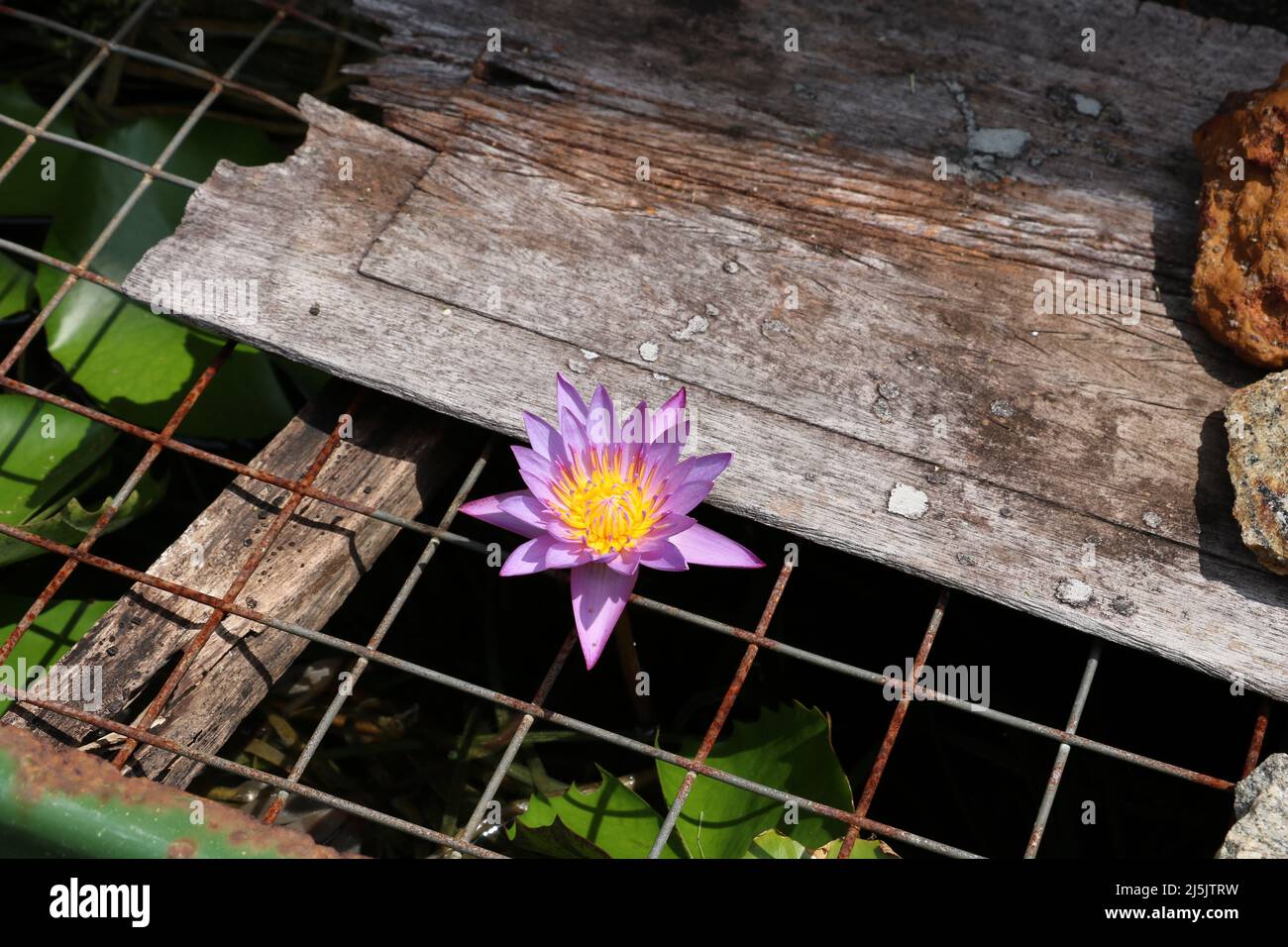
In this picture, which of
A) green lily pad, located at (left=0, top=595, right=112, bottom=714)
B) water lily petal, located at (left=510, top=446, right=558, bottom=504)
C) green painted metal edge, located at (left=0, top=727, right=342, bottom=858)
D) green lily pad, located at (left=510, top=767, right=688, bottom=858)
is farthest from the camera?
green lily pad, located at (left=0, top=595, right=112, bottom=714)

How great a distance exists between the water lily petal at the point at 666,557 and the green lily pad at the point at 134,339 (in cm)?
88

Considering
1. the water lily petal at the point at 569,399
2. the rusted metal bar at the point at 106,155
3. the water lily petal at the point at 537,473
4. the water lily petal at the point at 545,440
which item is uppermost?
the rusted metal bar at the point at 106,155

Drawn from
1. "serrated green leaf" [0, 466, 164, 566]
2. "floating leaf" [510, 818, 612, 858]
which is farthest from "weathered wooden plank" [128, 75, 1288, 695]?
"floating leaf" [510, 818, 612, 858]

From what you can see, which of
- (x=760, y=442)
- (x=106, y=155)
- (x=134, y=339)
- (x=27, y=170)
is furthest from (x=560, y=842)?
(x=27, y=170)

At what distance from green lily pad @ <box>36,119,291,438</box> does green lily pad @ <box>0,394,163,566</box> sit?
0.33 ft

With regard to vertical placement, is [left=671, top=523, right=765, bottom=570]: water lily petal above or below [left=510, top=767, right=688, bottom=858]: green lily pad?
above

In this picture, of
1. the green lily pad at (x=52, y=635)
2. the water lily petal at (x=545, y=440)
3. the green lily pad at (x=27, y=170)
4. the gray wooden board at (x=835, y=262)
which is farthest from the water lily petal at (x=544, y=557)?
the green lily pad at (x=27, y=170)

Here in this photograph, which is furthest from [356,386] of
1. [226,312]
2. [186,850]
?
[186,850]

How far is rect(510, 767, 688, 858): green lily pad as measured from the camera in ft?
4.99

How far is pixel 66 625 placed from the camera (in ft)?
5.48

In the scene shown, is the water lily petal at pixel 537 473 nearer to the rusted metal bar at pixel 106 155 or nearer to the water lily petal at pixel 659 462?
the water lily petal at pixel 659 462

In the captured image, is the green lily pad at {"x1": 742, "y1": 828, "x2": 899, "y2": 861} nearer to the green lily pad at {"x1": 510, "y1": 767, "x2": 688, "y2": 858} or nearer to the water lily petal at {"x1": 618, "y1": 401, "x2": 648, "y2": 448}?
the green lily pad at {"x1": 510, "y1": 767, "x2": 688, "y2": 858}

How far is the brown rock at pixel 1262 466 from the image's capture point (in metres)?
1.34
